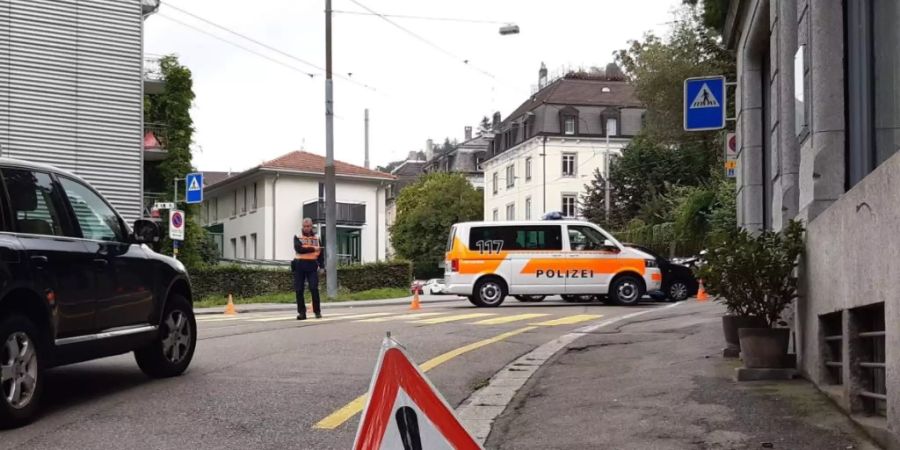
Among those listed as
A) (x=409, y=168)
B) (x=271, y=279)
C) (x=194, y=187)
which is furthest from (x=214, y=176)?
(x=194, y=187)

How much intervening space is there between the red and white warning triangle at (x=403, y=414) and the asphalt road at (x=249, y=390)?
267 centimetres

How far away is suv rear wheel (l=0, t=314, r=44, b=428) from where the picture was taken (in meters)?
6.15

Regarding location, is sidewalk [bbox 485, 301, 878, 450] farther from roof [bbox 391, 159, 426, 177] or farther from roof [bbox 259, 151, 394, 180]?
roof [bbox 391, 159, 426, 177]

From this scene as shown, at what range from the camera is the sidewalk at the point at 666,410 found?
5.91m

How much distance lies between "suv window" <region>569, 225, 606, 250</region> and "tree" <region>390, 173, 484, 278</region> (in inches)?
2160

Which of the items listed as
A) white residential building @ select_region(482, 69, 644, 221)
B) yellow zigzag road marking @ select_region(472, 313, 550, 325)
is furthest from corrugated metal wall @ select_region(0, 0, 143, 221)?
white residential building @ select_region(482, 69, 644, 221)

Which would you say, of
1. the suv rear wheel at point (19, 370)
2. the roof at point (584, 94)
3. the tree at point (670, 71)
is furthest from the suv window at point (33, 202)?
the roof at point (584, 94)

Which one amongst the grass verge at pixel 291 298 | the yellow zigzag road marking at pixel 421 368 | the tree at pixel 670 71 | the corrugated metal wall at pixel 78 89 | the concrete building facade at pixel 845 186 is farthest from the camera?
the tree at pixel 670 71

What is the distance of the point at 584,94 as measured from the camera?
244 feet

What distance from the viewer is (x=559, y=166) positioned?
236 feet

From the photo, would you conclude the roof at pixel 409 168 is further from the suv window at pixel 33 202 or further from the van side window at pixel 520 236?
the suv window at pixel 33 202

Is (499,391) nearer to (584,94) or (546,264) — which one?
(546,264)

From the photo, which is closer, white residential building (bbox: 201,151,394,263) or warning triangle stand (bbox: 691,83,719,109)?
warning triangle stand (bbox: 691,83,719,109)

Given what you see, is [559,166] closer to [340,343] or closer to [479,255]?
[479,255]
